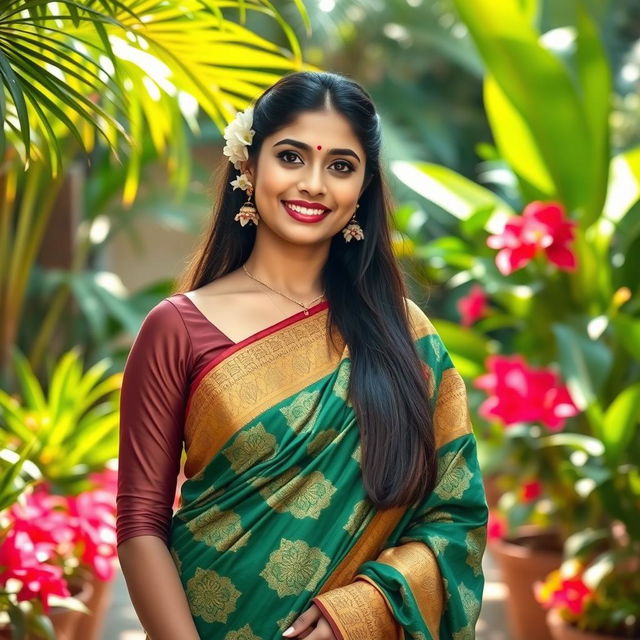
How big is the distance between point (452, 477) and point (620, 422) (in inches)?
66.8

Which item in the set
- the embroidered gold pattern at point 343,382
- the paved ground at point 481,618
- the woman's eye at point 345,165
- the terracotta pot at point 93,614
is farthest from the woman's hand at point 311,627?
the paved ground at point 481,618

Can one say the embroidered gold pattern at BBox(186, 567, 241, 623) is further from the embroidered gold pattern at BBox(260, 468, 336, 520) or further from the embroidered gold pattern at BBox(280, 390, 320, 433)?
the embroidered gold pattern at BBox(280, 390, 320, 433)

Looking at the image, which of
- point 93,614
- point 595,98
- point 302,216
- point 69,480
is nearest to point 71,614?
point 93,614

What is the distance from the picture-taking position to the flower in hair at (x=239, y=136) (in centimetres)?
218

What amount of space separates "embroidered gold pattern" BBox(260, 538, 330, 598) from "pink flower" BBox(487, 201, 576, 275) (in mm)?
2205

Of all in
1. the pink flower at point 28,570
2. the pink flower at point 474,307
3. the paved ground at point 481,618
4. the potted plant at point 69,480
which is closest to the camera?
the pink flower at point 28,570

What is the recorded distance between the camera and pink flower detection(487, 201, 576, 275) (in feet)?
13.4

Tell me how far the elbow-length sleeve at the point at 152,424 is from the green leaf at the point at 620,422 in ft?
6.30

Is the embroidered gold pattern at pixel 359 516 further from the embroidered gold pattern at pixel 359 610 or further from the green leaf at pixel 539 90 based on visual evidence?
the green leaf at pixel 539 90

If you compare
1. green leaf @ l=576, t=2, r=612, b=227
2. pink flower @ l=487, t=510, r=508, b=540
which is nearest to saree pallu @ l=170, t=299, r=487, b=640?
green leaf @ l=576, t=2, r=612, b=227

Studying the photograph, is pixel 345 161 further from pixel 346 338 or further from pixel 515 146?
pixel 515 146

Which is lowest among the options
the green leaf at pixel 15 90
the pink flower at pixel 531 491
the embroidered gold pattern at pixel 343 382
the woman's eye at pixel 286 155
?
the pink flower at pixel 531 491

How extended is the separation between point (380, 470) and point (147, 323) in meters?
0.44

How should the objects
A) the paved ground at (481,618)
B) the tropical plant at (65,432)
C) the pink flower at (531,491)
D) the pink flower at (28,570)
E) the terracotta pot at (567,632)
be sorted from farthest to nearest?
the paved ground at (481,618), the pink flower at (531,491), the tropical plant at (65,432), the terracotta pot at (567,632), the pink flower at (28,570)
